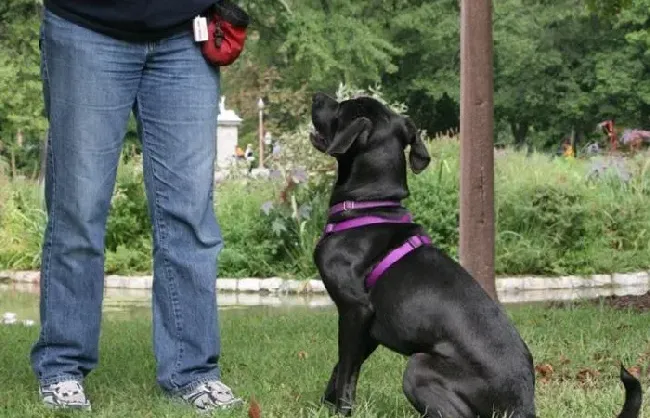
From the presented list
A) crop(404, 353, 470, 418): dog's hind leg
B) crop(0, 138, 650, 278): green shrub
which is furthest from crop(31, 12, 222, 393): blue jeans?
crop(0, 138, 650, 278): green shrub

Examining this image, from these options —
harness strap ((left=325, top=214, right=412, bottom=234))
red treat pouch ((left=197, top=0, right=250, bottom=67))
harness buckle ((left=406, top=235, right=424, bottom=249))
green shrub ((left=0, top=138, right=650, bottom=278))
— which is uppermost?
red treat pouch ((left=197, top=0, right=250, bottom=67))

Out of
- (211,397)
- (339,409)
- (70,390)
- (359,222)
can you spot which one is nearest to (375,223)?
(359,222)

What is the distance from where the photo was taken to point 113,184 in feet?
13.6

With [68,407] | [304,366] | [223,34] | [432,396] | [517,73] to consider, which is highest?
[517,73]

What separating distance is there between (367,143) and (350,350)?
764 millimetres

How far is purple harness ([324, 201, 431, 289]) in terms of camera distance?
3902mm

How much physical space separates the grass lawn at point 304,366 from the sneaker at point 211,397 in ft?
0.23

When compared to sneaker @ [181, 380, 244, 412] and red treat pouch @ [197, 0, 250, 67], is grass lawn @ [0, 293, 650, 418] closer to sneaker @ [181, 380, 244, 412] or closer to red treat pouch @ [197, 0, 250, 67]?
sneaker @ [181, 380, 244, 412]

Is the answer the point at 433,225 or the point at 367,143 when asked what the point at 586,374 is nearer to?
the point at 367,143

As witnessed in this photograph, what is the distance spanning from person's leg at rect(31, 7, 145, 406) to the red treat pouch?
10.4 inches

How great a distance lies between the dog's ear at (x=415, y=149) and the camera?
4.21 m

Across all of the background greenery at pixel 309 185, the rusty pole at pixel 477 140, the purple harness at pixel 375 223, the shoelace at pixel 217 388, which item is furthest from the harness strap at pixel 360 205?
the background greenery at pixel 309 185

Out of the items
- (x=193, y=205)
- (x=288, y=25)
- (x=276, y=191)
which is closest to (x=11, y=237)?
(x=276, y=191)

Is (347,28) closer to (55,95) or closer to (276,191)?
(276,191)
